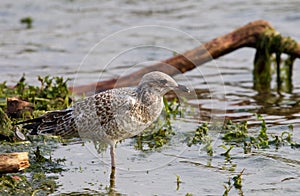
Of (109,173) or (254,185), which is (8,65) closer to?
(109,173)

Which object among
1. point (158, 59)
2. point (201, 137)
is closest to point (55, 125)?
point (201, 137)

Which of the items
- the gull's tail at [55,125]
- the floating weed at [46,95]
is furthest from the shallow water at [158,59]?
the floating weed at [46,95]

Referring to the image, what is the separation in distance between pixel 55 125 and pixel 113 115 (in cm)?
73

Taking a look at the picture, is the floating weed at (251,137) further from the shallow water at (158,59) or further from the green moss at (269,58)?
the green moss at (269,58)

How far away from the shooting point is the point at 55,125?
7.70 metres

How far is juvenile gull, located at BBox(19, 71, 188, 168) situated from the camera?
7.39 metres

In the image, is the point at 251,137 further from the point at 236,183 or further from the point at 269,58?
the point at 269,58

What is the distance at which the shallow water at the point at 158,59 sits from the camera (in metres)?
7.48

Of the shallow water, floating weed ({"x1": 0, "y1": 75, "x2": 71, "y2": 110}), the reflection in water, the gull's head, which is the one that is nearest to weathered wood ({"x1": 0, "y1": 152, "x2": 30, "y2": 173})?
the shallow water

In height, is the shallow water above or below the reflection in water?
above

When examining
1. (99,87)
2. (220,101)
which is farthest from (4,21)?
(220,101)

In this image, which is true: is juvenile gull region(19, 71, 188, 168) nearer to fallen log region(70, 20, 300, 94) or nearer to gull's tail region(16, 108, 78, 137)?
gull's tail region(16, 108, 78, 137)

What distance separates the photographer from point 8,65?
544 inches

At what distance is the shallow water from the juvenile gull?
0.46 metres
